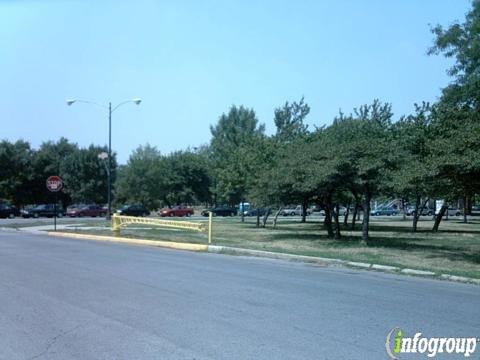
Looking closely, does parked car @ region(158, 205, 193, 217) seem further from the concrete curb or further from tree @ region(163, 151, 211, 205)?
the concrete curb

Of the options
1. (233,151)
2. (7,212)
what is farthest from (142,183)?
(233,151)

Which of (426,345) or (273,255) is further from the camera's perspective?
(273,255)

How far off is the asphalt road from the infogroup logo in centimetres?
15

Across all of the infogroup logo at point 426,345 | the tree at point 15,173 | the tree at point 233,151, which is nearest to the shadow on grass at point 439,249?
the infogroup logo at point 426,345

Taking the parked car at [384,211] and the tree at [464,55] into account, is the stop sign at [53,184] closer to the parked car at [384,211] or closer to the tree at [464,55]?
the tree at [464,55]

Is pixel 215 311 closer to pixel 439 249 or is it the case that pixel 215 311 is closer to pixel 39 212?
pixel 439 249

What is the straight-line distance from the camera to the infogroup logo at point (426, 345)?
22.6 feet

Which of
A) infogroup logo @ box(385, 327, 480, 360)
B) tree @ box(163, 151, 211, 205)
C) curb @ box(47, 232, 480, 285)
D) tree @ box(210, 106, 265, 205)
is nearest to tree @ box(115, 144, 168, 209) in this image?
tree @ box(163, 151, 211, 205)

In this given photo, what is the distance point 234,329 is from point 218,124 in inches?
3329

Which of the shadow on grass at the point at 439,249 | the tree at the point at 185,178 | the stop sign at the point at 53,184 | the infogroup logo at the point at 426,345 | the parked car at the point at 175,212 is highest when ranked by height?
the tree at the point at 185,178

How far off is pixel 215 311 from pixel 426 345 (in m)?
3.34

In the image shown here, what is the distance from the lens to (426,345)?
717 centimetres

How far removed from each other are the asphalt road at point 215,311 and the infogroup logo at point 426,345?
15cm

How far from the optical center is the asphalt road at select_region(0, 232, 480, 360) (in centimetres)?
697
